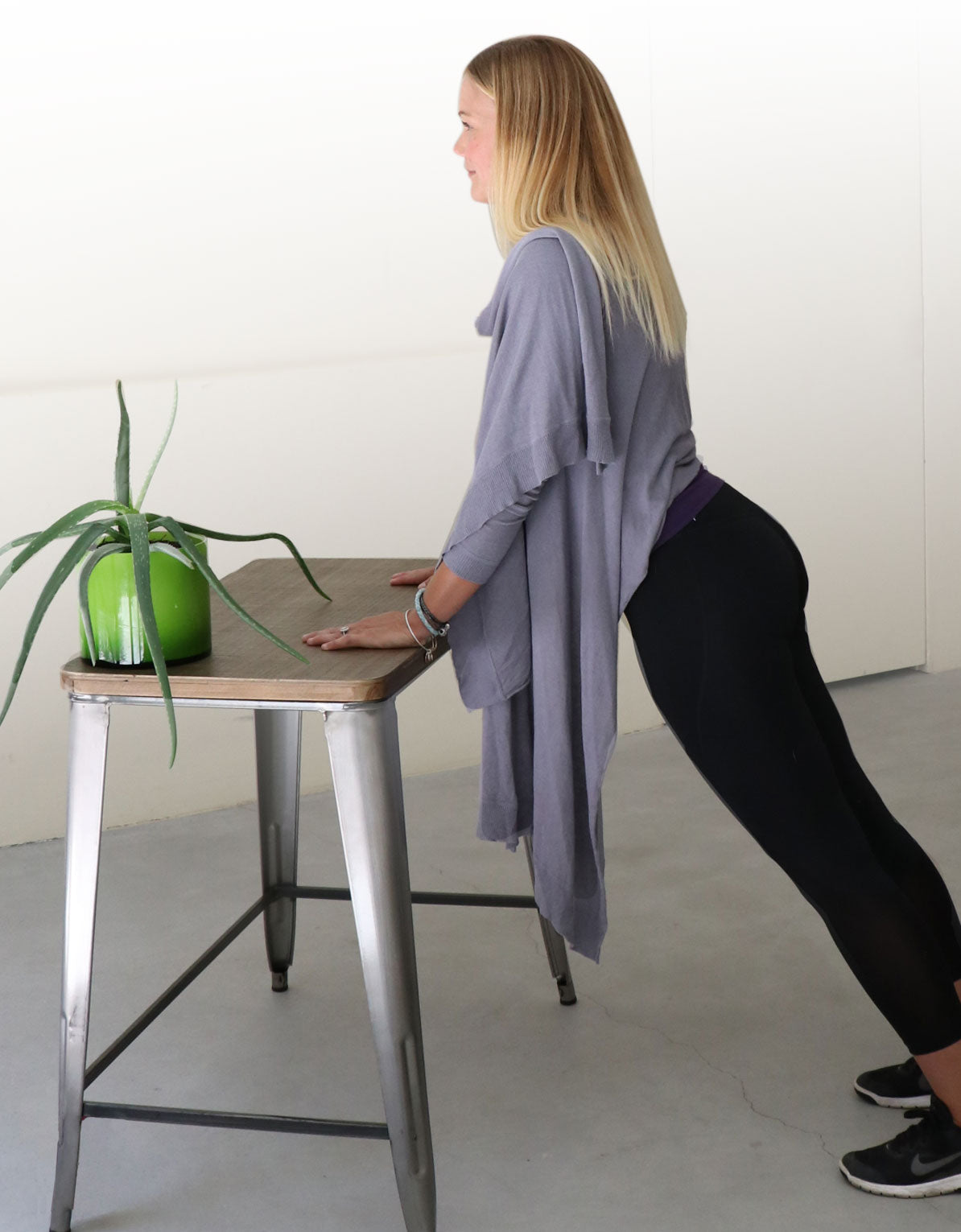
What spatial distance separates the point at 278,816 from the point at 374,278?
162 cm

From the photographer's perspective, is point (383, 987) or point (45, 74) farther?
point (45, 74)

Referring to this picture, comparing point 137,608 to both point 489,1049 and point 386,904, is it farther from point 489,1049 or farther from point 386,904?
point 489,1049

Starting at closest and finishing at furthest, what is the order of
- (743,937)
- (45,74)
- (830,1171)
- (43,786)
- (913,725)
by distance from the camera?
(830,1171) < (743,937) < (45,74) < (43,786) < (913,725)

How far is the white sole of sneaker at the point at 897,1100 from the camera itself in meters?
2.05

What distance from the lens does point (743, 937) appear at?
2.65 metres

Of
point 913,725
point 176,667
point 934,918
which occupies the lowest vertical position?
point 913,725

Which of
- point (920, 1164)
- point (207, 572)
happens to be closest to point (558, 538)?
point (207, 572)

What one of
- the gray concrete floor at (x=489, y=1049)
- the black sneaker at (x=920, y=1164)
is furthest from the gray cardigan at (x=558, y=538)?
the black sneaker at (x=920, y=1164)

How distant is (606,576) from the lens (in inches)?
70.3

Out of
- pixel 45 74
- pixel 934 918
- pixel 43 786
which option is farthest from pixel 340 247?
pixel 934 918

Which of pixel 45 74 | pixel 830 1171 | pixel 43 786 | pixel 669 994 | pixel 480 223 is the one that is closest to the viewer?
pixel 830 1171

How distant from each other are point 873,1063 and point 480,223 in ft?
7.43

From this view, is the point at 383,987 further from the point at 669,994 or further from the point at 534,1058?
the point at 669,994

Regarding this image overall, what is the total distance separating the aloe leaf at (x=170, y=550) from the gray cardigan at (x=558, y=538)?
311mm
